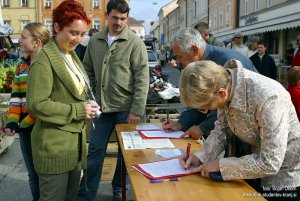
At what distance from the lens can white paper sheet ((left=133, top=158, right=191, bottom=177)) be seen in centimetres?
181

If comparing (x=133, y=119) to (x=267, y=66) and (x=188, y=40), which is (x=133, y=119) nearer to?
(x=188, y=40)

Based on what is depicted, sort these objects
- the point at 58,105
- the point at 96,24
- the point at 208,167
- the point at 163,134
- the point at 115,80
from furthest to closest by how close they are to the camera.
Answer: the point at 96,24 → the point at 115,80 → the point at 163,134 → the point at 58,105 → the point at 208,167

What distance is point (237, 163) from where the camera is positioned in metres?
1.63

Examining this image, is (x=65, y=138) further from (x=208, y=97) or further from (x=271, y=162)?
(x=271, y=162)

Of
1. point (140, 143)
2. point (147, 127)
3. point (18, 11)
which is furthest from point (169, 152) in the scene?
point (18, 11)

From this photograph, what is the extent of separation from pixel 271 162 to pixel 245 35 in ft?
77.7

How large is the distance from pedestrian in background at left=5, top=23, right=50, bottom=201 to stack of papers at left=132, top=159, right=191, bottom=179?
4.53 feet

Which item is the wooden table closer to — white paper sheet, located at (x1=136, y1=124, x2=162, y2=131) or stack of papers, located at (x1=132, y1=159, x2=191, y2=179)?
stack of papers, located at (x1=132, y1=159, x2=191, y2=179)

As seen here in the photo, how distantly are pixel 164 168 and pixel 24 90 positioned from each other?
5.21 feet

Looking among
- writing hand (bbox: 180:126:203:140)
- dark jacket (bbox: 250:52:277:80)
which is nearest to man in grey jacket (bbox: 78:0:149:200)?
writing hand (bbox: 180:126:203:140)

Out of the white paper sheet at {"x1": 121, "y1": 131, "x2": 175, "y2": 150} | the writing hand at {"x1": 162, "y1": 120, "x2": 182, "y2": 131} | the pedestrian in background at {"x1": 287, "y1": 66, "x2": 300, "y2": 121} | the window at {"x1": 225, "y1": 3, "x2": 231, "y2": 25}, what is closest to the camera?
the white paper sheet at {"x1": 121, "y1": 131, "x2": 175, "y2": 150}

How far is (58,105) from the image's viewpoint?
213 cm

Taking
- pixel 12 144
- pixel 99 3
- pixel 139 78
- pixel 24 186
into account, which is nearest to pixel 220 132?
pixel 139 78

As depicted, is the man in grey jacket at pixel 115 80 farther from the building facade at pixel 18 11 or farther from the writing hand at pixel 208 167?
the building facade at pixel 18 11
